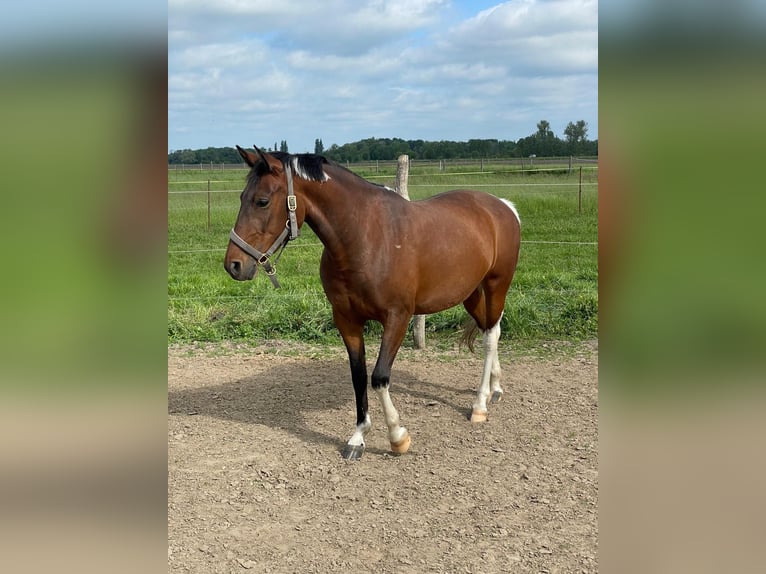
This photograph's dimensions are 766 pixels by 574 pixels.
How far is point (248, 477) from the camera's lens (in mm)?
3928

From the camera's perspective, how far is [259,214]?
3.66m

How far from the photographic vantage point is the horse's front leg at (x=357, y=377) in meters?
4.23

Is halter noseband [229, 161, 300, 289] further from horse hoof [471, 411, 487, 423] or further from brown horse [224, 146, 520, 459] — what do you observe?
horse hoof [471, 411, 487, 423]

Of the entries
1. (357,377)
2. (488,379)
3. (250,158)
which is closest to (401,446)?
(357,377)

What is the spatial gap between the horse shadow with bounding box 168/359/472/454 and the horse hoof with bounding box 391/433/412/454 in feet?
0.46

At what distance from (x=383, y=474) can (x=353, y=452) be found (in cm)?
31

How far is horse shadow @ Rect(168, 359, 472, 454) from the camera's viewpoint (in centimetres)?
485

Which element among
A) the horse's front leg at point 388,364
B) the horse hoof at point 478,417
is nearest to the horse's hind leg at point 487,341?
the horse hoof at point 478,417

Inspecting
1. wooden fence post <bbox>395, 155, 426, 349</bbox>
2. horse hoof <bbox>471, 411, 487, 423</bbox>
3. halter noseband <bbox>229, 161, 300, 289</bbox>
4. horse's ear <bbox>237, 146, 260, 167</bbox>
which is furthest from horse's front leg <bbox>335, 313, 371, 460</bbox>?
wooden fence post <bbox>395, 155, 426, 349</bbox>

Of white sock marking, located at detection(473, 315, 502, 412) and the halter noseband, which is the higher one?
the halter noseband

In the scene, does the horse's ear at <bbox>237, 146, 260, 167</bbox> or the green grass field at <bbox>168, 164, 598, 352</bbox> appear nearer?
the horse's ear at <bbox>237, 146, 260, 167</bbox>
